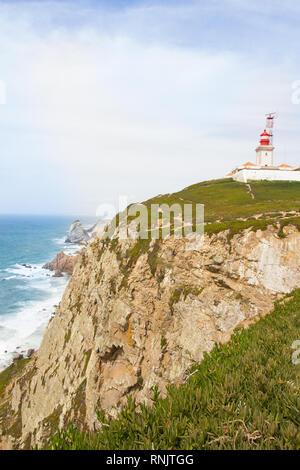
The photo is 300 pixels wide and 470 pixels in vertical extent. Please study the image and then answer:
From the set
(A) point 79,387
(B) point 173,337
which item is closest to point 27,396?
(A) point 79,387

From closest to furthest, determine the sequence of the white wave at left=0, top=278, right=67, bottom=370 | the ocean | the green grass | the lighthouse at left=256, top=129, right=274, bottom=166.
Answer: the green grass
the white wave at left=0, top=278, right=67, bottom=370
the ocean
the lighthouse at left=256, top=129, right=274, bottom=166

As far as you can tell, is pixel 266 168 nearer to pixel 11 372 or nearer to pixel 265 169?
pixel 265 169

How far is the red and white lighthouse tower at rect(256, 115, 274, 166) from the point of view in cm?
5778

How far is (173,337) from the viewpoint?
19844mm

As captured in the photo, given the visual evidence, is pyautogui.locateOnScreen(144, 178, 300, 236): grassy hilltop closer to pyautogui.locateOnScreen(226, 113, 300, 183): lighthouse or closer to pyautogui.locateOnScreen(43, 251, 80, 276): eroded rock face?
pyautogui.locateOnScreen(226, 113, 300, 183): lighthouse

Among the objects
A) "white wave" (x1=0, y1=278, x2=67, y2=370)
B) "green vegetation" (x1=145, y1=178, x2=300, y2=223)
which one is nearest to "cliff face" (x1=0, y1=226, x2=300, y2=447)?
"green vegetation" (x1=145, y1=178, x2=300, y2=223)

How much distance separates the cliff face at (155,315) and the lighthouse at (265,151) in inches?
1717

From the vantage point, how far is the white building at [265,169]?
52750 millimetres

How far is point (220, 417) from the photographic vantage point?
374cm

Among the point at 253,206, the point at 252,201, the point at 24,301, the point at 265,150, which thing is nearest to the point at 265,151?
the point at 265,150

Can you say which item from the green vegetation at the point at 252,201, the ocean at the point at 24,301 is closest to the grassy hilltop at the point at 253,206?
the green vegetation at the point at 252,201

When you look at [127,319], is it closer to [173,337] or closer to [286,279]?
[173,337]

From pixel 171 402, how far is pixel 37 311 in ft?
186

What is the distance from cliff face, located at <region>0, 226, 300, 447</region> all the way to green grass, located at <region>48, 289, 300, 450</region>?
1256 cm
